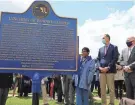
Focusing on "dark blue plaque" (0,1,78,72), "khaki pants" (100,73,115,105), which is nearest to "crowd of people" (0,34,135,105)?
"khaki pants" (100,73,115,105)

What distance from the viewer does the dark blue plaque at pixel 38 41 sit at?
333 inches

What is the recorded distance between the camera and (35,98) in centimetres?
852

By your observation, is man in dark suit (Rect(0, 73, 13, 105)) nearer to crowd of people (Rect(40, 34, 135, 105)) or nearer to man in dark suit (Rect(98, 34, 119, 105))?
crowd of people (Rect(40, 34, 135, 105))

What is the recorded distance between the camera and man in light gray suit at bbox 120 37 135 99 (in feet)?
30.4

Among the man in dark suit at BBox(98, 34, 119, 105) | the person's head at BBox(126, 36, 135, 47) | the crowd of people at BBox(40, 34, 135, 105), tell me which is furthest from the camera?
the man in dark suit at BBox(98, 34, 119, 105)

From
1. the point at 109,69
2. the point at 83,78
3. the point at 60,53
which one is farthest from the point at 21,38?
the point at 109,69

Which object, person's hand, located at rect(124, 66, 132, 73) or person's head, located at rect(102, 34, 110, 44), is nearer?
person's hand, located at rect(124, 66, 132, 73)

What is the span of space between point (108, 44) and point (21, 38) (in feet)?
9.65

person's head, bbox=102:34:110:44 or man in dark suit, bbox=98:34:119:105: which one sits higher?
person's head, bbox=102:34:110:44

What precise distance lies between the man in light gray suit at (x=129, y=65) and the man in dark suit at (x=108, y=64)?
418mm

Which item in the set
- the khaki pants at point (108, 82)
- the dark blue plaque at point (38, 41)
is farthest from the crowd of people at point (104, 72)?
the dark blue plaque at point (38, 41)

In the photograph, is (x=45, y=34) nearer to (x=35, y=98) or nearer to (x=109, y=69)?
(x=35, y=98)

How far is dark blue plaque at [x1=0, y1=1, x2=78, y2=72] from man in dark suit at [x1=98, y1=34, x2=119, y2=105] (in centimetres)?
141

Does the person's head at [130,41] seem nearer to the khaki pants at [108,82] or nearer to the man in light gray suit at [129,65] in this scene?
the man in light gray suit at [129,65]
